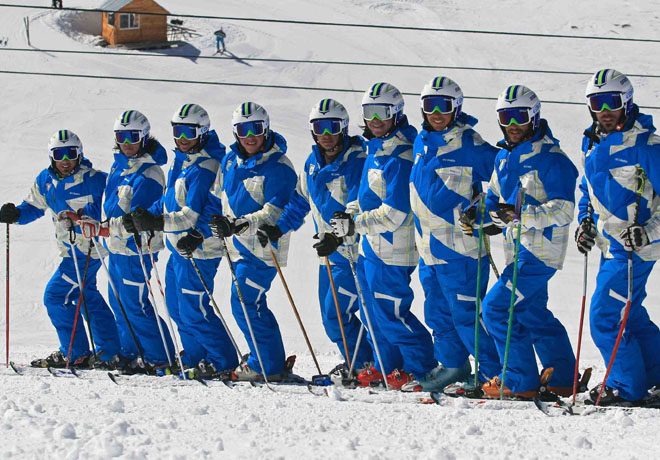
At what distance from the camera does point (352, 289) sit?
6875 mm

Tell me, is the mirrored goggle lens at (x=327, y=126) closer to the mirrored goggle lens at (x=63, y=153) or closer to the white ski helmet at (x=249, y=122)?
the white ski helmet at (x=249, y=122)

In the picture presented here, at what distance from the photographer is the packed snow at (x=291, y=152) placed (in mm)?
4387

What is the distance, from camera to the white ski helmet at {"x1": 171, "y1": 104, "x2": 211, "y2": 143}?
713 centimetres

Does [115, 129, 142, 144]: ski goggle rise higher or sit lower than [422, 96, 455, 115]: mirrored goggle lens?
lower

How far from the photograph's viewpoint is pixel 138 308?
7.70 metres

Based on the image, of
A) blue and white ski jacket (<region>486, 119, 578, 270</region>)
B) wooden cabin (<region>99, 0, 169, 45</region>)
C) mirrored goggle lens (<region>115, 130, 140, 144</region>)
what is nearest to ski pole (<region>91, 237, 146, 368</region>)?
mirrored goggle lens (<region>115, 130, 140, 144</region>)

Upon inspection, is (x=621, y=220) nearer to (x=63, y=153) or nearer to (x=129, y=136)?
(x=129, y=136)

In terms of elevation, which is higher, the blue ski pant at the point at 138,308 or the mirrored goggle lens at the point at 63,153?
the mirrored goggle lens at the point at 63,153

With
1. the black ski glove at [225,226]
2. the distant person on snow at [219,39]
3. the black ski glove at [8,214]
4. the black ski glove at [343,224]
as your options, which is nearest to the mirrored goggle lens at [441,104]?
the black ski glove at [343,224]

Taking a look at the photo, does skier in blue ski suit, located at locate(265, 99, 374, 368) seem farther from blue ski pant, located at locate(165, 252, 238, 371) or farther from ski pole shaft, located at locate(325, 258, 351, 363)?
blue ski pant, located at locate(165, 252, 238, 371)

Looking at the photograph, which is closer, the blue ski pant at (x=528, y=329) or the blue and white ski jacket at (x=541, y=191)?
the blue and white ski jacket at (x=541, y=191)

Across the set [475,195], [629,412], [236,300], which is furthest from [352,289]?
[629,412]

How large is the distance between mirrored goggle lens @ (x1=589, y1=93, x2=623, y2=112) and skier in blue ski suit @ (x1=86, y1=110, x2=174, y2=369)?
12.3 feet

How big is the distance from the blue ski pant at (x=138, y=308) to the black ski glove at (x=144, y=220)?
611mm
